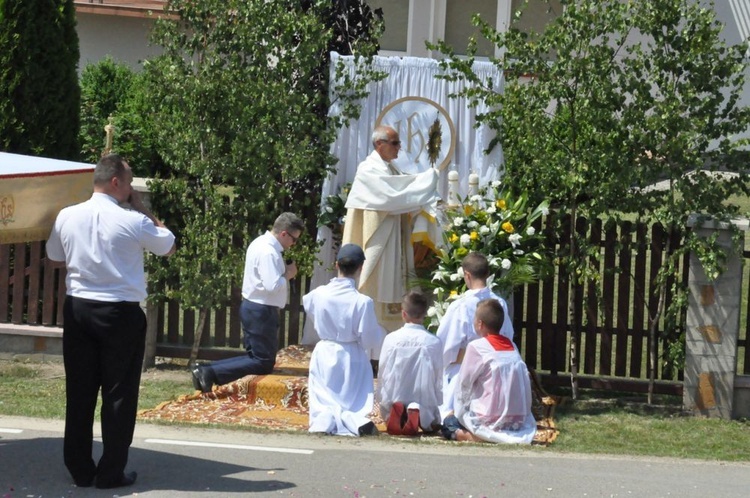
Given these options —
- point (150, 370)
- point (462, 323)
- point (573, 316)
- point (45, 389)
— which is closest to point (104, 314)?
point (462, 323)

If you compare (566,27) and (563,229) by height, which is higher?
(566,27)

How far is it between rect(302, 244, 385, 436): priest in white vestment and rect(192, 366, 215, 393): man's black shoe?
41.7 inches

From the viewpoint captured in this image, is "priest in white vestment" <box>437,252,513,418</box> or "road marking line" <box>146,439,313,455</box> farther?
"priest in white vestment" <box>437,252,513,418</box>

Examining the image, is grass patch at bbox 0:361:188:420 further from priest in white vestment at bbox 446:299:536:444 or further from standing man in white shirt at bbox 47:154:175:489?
priest in white vestment at bbox 446:299:536:444

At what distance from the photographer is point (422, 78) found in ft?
39.8

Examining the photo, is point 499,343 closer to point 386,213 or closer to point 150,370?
point 386,213

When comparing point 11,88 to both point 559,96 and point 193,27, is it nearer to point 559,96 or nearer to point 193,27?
point 193,27

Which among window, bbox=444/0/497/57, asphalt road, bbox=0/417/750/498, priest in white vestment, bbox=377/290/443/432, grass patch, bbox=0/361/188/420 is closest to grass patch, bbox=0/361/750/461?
grass patch, bbox=0/361/188/420

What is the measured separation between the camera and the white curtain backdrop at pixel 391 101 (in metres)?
12.0

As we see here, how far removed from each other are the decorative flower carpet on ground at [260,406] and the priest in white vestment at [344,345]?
280mm

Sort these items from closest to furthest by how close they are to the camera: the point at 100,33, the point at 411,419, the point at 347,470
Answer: the point at 347,470
the point at 411,419
the point at 100,33

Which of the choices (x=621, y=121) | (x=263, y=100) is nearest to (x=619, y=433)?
(x=621, y=121)

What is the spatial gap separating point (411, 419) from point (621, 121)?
3.20 metres

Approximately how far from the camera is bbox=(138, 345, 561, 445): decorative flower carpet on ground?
9883 mm
